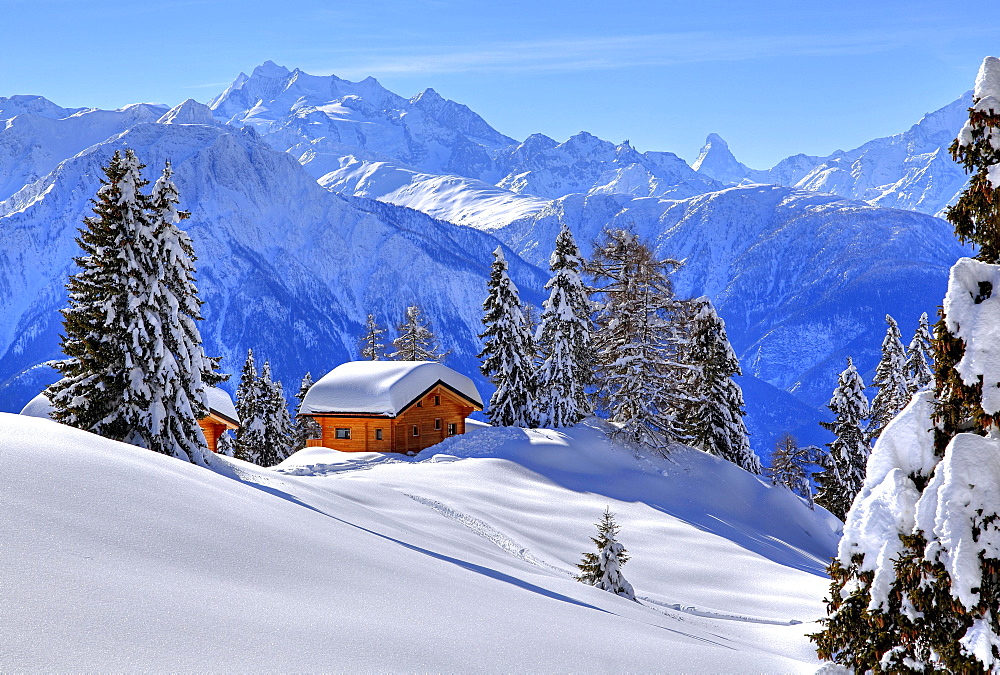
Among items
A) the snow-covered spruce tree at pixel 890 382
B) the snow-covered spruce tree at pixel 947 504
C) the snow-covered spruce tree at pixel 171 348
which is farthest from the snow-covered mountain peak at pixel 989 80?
the snow-covered spruce tree at pixel 890 382

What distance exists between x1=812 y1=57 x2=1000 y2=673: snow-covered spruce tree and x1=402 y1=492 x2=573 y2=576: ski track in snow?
10.4 meters

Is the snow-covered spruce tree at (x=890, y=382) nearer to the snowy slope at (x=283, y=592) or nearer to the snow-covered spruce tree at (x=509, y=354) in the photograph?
the snow-covered spruce tree at (x=509, y=354)

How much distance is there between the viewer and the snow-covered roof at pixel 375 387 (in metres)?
39.5

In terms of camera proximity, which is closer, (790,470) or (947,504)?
(947,504)

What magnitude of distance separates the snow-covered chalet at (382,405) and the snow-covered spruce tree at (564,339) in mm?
5545

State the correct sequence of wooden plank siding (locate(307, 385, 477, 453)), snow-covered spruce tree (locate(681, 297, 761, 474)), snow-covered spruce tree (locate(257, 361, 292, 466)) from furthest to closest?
snow-covered spruce tree (locate(257, 361, 292, 466)) → snow-covered spruce tree (locate(681, 297, 761, 474)) → wooden plank siding (locate(307, 385, 477, 453))

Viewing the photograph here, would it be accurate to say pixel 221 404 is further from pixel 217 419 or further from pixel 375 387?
pixel 375 387

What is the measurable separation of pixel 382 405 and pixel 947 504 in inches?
1341

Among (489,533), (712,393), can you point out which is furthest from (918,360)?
(489,533)

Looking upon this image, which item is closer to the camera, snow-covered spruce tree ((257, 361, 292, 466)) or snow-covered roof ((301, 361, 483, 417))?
snow-covered roof ((301, 361, 483, 417))

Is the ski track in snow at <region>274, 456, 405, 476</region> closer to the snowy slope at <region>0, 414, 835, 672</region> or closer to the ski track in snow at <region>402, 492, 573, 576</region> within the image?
the ski track in snow at <region>402, 492, 573, 576</region>

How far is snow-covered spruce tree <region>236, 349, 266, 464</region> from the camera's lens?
162ft

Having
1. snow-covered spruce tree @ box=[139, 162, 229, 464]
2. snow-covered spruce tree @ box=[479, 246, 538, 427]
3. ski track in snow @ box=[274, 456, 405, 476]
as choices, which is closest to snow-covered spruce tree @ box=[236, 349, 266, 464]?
ski track in snow @ box=[274, 456, 405, 476]

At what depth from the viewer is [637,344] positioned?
123 ft
